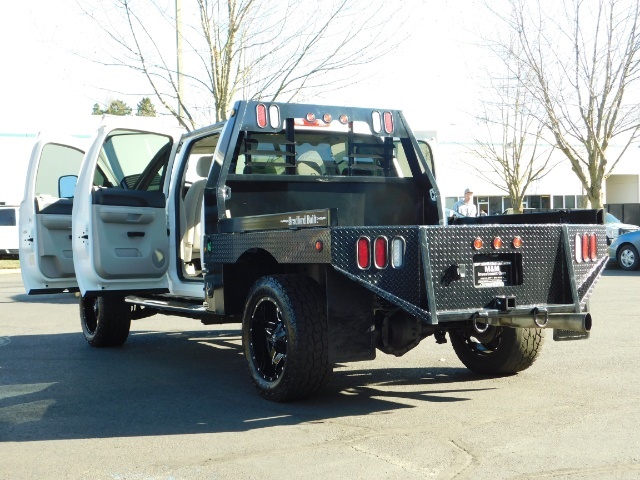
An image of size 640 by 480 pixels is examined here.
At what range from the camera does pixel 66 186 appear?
9062mm

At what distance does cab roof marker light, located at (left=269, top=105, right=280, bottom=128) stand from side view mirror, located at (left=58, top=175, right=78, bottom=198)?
3.01 meters

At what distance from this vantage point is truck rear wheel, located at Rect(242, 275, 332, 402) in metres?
5.57

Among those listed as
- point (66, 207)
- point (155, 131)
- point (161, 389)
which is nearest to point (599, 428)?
point (161, 389)

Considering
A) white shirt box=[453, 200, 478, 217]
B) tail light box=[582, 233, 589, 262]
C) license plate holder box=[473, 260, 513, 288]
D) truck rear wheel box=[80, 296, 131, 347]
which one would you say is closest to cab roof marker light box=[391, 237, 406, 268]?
license plate holder box=[473, 260, 513, 288]

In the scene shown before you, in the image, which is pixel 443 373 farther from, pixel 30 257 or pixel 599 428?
pixel 30 257

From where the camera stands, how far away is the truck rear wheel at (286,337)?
18.3 feet

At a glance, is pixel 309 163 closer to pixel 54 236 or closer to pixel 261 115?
pixel 261 115

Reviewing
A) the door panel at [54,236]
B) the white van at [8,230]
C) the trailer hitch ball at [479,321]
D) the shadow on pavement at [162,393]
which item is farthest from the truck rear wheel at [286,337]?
the white van at [8,230]

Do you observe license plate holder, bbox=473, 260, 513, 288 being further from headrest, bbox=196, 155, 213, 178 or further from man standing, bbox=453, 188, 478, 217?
man standing, bbox=453, 188, 478, 217

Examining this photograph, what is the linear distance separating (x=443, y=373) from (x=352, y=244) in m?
2.39

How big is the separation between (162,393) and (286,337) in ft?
4.46

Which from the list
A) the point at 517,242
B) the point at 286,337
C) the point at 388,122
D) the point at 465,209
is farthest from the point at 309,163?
the point at 465,209

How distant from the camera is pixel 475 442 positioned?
4852 millimetres

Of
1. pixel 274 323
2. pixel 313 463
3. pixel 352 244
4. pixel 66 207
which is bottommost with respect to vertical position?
pixel 313 463
